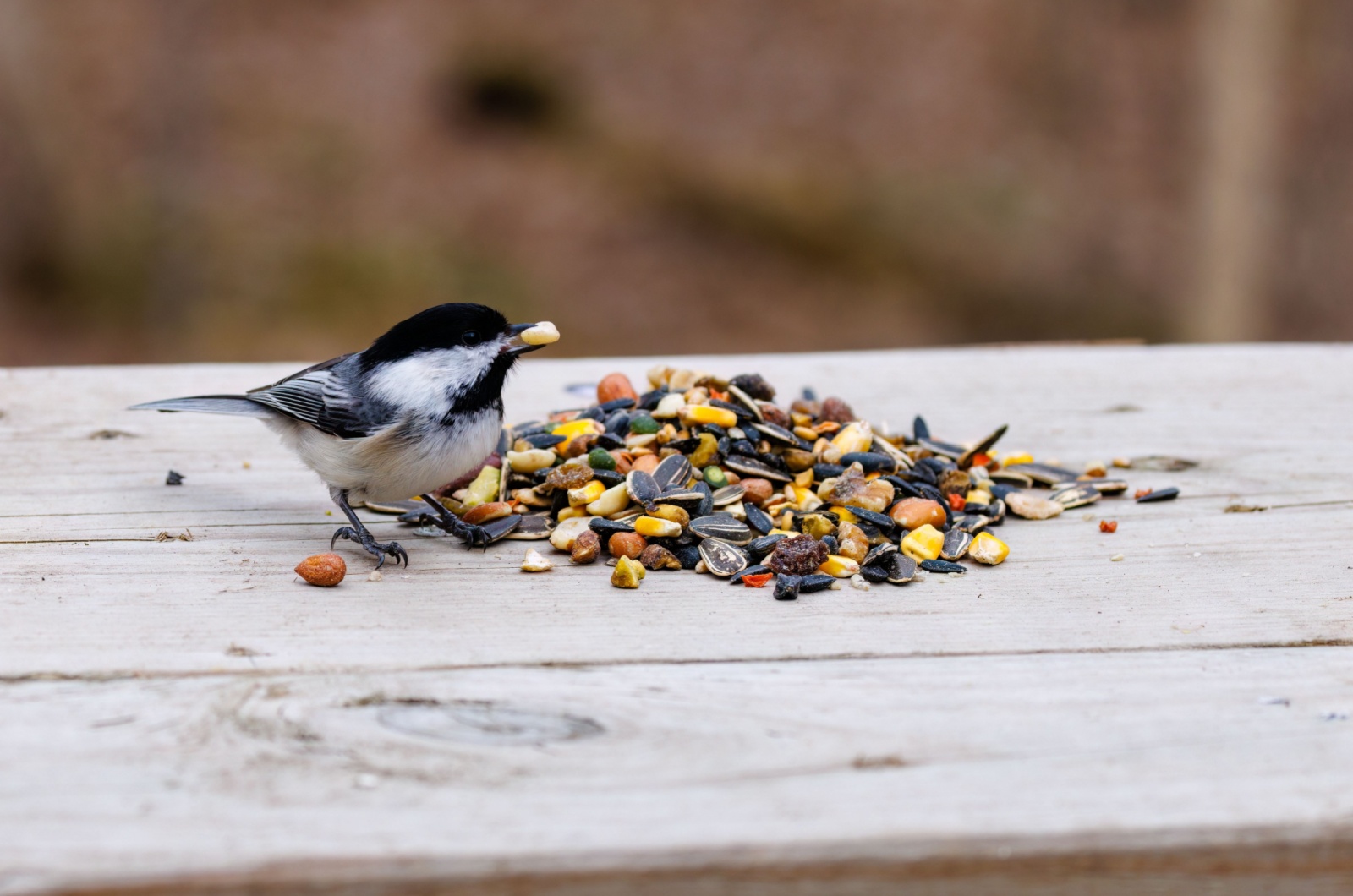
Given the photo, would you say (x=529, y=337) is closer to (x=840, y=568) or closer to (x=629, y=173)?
(x=840, y=568)

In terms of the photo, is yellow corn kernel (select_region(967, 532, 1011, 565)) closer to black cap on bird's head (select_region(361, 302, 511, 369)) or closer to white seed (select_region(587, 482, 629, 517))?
white seed (select_region(587, 482, 629, 517))

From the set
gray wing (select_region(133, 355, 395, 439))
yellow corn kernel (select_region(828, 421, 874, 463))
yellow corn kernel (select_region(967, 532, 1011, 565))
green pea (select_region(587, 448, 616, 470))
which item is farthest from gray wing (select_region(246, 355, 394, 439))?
yellow corn kernel (select_region(967, 532, 1011, 565))

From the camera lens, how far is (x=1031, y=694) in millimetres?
1275

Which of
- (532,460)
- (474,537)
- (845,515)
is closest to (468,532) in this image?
(474,537)

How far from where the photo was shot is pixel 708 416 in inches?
79.2

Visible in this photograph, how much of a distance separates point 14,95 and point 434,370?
193 inches

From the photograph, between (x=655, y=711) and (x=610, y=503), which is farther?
(x=610, y=503)

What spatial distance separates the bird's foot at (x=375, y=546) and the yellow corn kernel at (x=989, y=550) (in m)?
0.82

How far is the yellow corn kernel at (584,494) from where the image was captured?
1.88 metres

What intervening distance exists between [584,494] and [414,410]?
293mm

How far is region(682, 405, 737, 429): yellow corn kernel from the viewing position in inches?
79.2

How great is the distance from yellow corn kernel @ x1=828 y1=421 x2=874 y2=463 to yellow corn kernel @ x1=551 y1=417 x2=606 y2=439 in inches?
16.0

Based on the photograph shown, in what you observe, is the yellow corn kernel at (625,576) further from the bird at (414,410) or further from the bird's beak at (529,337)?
the bird's beak at (529,337)

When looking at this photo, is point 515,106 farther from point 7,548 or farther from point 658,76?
point 7,548
